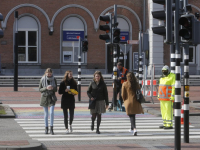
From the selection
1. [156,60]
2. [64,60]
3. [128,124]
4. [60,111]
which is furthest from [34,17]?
[128,124]

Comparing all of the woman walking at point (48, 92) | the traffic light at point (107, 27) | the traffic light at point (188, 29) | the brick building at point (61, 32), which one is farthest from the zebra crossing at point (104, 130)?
the brick building at point (61, 32)

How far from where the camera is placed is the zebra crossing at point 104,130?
38.2ft

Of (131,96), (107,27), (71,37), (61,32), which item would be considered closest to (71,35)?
(71,37)

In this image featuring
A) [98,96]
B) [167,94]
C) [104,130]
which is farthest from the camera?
[167,94]

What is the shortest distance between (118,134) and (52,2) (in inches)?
1160

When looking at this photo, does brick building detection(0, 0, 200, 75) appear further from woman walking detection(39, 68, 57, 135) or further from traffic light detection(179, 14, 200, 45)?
traffic light detection(179, 14, 200, 45)

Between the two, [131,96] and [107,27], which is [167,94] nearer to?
[131,96]

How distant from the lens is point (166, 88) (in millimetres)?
13133

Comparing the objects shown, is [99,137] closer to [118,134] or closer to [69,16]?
[118,134]

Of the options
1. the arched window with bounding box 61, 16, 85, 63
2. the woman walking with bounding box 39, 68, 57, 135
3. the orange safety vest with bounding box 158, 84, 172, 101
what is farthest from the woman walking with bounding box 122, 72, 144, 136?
the arched window with bounding box 61, 16, 85, 63

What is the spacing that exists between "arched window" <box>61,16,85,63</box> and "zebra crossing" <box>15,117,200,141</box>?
83.8ft

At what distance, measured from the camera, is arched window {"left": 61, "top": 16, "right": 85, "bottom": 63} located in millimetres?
40625

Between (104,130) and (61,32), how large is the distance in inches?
1114

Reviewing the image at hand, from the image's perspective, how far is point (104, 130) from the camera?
1297cm
